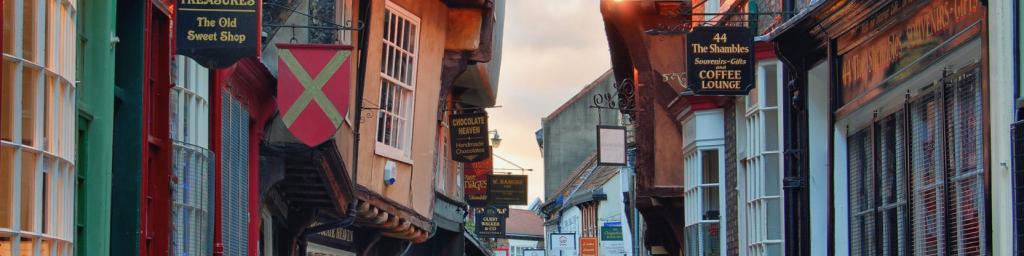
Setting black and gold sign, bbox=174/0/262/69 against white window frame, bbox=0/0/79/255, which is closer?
white window frame, bbox=0/0/79/255

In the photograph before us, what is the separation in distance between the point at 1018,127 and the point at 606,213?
55.4 metres

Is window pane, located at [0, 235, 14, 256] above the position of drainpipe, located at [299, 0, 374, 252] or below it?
below

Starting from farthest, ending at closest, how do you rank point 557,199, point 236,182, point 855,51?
point 557,199 → point 236,182 → point 855,51

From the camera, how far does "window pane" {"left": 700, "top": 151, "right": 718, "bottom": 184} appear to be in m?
23.7

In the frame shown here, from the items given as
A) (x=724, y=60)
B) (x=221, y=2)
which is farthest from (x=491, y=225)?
(x=221, y=2)

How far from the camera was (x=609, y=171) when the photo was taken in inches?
2554

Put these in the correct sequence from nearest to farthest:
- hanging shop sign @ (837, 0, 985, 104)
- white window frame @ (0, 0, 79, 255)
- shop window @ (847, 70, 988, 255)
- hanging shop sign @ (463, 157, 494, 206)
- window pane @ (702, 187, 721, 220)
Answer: white window frame @ (0, 0, 79, 255) < shop window @ (847, 70, 988, 255) < hanging shop sign @ (837, 0, 985, 104) < window pane @ (702, 187, 721, 220) < hanging shop sign @ (463, 157, 494, 206)

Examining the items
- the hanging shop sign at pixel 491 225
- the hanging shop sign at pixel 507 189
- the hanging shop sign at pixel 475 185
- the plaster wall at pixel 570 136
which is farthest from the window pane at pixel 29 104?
the plaster wall at pixel 570 136

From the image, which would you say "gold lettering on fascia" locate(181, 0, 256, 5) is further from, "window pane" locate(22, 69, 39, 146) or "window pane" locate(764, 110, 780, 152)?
"window pane" locate(764, 110, 780, 152)

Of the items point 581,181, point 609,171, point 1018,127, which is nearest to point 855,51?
point 1018,127

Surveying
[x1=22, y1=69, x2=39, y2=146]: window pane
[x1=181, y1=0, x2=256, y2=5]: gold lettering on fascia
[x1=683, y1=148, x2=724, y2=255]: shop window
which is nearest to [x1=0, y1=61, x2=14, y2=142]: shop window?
[x1=22, y1=69, x2=39, y2=146]: window pane

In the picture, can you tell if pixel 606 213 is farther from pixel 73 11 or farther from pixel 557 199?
pixel 73 11

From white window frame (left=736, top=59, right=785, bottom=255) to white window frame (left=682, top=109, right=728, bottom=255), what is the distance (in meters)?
2.29

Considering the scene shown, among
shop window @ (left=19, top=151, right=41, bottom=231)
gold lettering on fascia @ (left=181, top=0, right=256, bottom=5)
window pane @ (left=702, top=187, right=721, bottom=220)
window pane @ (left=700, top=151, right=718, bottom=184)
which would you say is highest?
gold lettering on fascia @ (left=181, top=0, right=256, bottom=5)
